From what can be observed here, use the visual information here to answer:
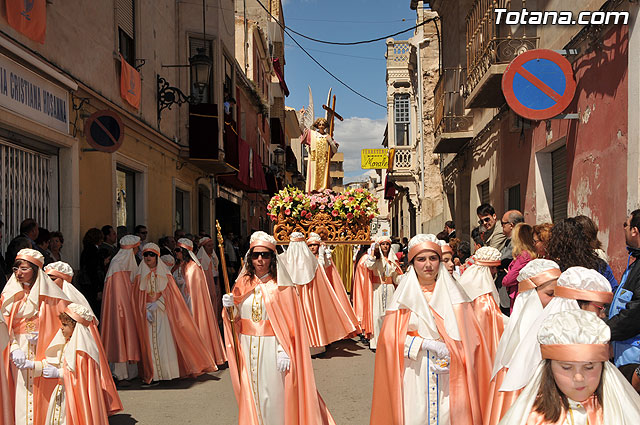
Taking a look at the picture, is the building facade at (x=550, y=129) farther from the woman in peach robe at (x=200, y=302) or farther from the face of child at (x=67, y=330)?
the face of child at (x=67, y=330)

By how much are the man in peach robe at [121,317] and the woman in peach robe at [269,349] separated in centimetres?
290

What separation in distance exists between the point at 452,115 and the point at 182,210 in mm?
7489

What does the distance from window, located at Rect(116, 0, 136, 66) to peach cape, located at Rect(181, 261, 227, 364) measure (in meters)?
5.11

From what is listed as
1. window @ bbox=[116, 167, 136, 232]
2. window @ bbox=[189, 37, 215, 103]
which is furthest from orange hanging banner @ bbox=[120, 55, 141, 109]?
window @ bbox=[189, 37, 215, 103]

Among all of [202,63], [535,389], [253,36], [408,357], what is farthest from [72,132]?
[253,36]

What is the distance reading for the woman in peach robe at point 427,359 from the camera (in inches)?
170

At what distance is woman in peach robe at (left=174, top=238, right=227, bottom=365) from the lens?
8625 millimetres

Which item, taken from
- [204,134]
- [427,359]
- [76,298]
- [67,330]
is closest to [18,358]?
[67,330]

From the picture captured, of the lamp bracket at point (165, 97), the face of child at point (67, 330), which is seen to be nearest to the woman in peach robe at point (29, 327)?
the face of child at point (67, 330)

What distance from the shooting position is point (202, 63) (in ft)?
40.9

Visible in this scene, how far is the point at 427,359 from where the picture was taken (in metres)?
4.36

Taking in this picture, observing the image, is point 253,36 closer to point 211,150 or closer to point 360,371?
point 211,150

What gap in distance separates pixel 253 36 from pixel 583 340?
25354 millimetres

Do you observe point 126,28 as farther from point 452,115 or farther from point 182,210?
point 452,115
